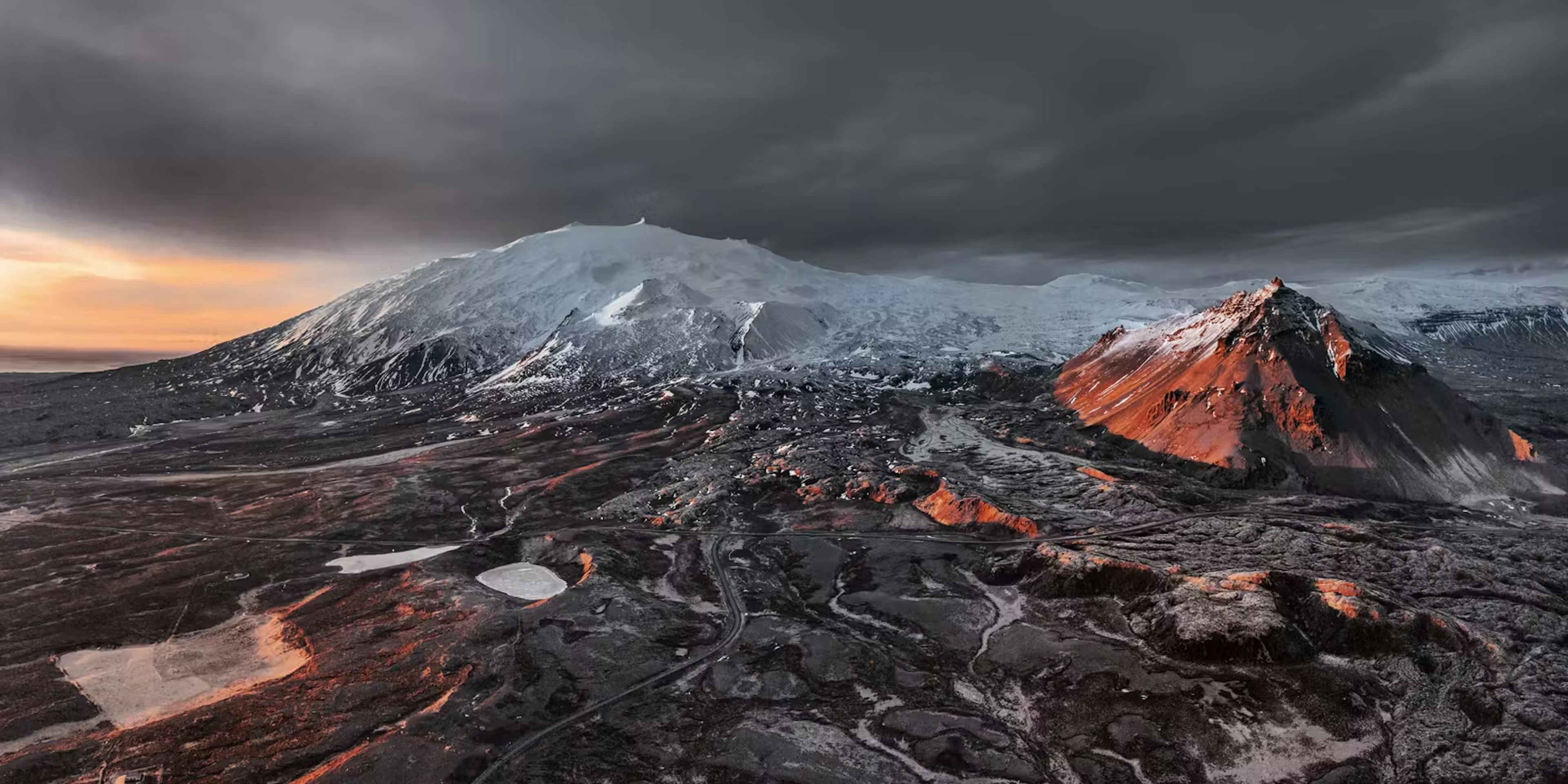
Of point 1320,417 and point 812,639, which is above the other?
point 1320,417

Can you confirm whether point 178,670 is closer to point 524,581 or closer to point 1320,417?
point 524,581

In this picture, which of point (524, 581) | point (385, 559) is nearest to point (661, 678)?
point (524, 581)

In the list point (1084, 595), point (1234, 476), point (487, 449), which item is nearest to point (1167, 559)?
point (1084, 595)

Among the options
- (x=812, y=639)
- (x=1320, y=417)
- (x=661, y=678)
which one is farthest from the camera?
(x=1320, y=417)

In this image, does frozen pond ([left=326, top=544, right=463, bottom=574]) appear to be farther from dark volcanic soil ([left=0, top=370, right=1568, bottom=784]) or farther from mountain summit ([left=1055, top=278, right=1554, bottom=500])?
mountain summit ([left=1055, top=278, right=1554, bottom=500])

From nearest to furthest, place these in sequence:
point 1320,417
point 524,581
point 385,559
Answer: point 524,581 < point 385,559 < point 1320,417

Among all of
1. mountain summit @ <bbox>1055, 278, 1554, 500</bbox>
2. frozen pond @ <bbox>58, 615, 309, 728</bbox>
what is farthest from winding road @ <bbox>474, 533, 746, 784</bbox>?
mountain summit @ <bbox>1055, 278, 1554, 500</bbox>

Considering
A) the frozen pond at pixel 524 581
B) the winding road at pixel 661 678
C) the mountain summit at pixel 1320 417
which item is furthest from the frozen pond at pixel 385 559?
the mountain summit at pixel 1320 417
